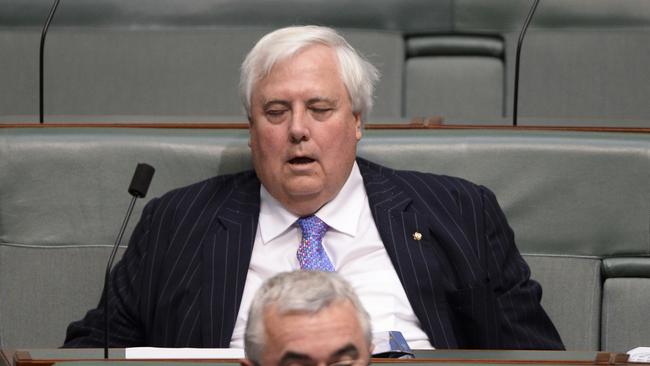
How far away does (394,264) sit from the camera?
76.9 inches

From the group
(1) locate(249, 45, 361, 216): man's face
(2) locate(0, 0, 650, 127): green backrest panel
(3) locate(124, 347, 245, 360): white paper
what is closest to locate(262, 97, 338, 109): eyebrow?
(1) locate(249, 45, 361, 216): man's face

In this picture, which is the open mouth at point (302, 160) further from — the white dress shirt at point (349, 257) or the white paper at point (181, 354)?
the white paper at point (181, 354)

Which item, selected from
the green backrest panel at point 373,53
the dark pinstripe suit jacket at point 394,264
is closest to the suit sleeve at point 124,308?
the dark pinstripe suit jacket at point 394,264

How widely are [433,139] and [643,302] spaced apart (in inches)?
17.9

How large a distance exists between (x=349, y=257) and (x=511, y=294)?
0.26 m

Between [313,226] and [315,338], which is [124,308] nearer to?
[313,226]

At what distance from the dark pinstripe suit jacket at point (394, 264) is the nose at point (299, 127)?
0.14 m

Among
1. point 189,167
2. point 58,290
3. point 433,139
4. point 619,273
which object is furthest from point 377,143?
point 58,290

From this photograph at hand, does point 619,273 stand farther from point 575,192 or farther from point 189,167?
point 189,167

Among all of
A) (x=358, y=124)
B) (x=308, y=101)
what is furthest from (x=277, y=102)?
(x=358, y=124)

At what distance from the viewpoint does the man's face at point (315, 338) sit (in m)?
1.12

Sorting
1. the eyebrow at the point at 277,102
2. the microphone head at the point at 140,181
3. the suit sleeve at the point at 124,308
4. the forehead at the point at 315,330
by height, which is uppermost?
the eyebrow at the point at 277,102

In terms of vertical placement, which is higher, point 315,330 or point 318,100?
point 318,100

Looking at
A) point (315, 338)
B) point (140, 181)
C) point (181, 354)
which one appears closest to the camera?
point (315, 338)
